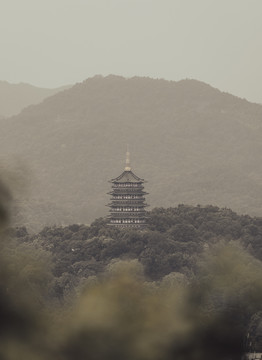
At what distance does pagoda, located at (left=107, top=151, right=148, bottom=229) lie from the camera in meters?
97.6

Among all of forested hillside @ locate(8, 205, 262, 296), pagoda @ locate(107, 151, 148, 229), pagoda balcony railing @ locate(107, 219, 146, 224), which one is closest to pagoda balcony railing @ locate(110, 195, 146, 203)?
pagoda @ locate(107, 151, 148, 229)

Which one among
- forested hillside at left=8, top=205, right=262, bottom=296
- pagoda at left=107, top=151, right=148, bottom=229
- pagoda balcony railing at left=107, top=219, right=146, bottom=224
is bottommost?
forested hillside at left=8, top=205, right=262, bottom=296

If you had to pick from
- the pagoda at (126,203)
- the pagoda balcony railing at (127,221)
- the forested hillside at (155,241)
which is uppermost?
the pagoda at (126,203)

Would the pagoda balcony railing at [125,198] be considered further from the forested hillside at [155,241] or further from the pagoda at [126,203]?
the forested hillside at [155,241]

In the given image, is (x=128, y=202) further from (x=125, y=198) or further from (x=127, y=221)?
(x=127, y=221)

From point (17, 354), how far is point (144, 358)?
54.0 inches

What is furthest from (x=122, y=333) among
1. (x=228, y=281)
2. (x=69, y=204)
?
(x=69, y=204)

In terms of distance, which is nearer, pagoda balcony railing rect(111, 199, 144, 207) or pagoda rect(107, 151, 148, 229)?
pagoda rect(107, 151, 148, 229)

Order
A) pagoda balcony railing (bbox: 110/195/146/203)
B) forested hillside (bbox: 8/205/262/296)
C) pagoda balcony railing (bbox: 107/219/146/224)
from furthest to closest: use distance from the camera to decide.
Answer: pagoda balcony railing (bbox: 110/195/146/203) → pagoda balcony railing (bbox: 107/219/146/224) → forested hillside (bbox: 8/205/262/296)

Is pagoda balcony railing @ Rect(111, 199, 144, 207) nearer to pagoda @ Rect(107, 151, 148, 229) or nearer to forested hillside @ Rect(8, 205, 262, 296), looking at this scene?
pagoda @ Rect(107, 151, 148, 229)

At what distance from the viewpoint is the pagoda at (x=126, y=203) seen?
3841 inches

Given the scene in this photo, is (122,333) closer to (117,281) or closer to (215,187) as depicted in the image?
(117,281)

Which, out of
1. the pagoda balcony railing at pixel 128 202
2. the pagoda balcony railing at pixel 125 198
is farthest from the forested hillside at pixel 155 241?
the pagoda balcony railing at pixel 125 198

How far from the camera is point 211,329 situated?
45.8 ft
